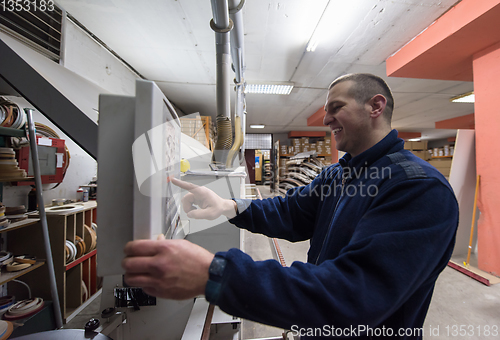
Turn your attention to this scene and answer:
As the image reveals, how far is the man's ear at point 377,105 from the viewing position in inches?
31.7

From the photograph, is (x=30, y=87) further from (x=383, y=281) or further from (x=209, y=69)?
(x=209, y=69)

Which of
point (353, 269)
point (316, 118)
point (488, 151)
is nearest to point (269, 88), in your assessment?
point (316, 118)

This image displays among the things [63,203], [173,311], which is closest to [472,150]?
[173,311]

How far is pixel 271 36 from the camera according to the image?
2.63m

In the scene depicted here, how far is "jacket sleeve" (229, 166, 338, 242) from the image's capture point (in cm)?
92

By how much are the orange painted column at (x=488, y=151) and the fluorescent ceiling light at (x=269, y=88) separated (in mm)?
2639

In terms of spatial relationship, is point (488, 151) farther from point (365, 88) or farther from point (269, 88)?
point (269, 88)

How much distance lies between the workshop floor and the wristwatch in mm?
1495

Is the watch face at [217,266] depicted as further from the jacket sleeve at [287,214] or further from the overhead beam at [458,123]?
the overhead beam at [458,123]

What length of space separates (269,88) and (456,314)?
13.6 feet

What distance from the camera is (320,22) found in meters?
2.35

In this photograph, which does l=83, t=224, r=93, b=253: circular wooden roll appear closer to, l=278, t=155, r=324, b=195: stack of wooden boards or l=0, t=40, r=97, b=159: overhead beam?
l=0, t=40, r=97, b=159: overhead beam

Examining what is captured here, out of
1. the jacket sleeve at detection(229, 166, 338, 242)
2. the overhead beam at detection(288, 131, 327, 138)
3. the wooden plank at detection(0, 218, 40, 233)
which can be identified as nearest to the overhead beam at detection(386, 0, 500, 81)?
the jacket sleeve at detection(229, 166, 338, 242)

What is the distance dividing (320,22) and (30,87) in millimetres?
2628
